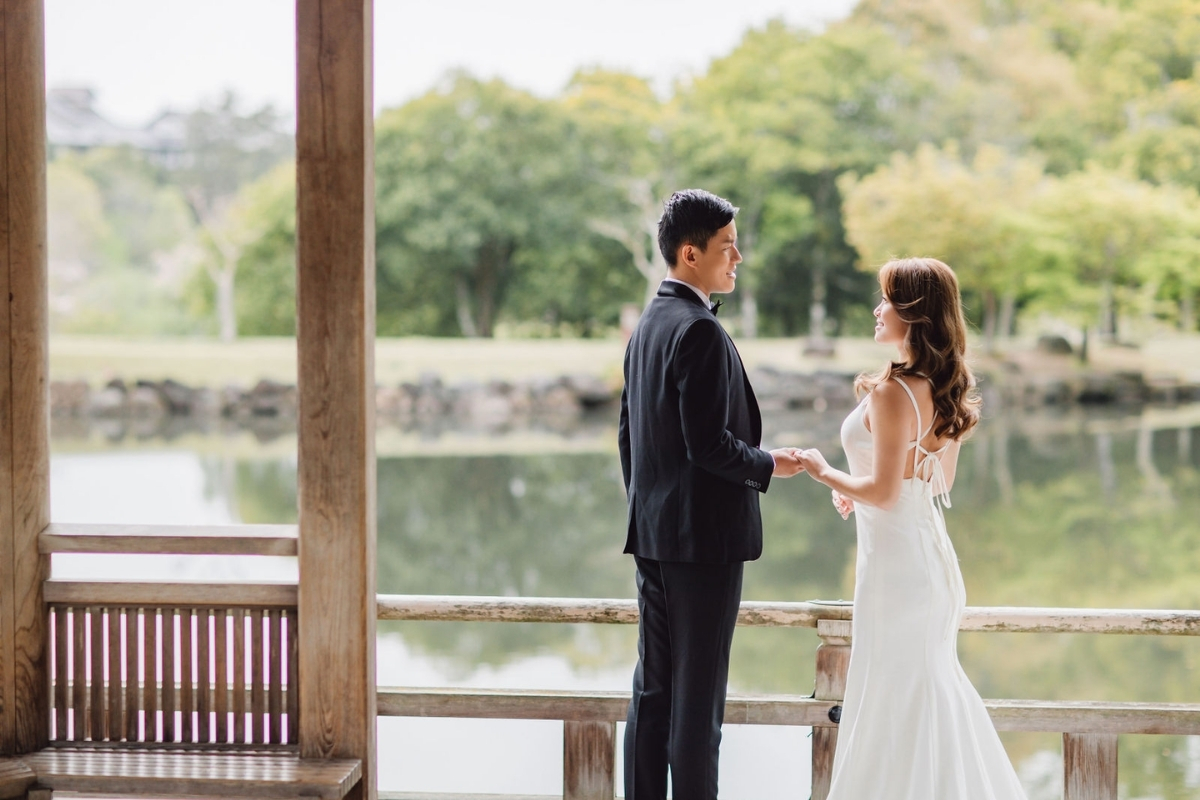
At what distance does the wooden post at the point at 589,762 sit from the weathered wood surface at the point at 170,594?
2.12 ft

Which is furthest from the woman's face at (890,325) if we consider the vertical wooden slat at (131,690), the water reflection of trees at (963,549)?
the water reflection of trees at (963,549)

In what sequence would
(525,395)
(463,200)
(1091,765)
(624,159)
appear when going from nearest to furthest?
1. (1091,765)
2. (525,395)
3. (463,200)
4. (624,159)

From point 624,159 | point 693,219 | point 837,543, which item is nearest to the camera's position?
point 693,219

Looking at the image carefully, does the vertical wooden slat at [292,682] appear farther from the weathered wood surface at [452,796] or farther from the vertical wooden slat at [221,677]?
the weathered wood surface at [452,796]

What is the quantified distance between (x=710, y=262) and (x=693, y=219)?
0.08 metres

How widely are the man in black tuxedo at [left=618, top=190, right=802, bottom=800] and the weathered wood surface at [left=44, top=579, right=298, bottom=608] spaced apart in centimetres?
77

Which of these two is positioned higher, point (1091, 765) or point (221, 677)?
point (221, 677)

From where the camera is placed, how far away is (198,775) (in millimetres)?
2135

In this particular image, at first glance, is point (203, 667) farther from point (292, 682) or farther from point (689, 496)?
point (689, 496)

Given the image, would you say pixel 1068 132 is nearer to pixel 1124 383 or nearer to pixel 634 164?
pixel 1124 383

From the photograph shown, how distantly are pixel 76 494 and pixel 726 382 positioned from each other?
14.8 metres

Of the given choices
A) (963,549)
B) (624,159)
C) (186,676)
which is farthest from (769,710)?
(624,159)

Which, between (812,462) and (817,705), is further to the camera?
(817,705)

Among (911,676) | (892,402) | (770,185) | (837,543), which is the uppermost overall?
(770,185)
